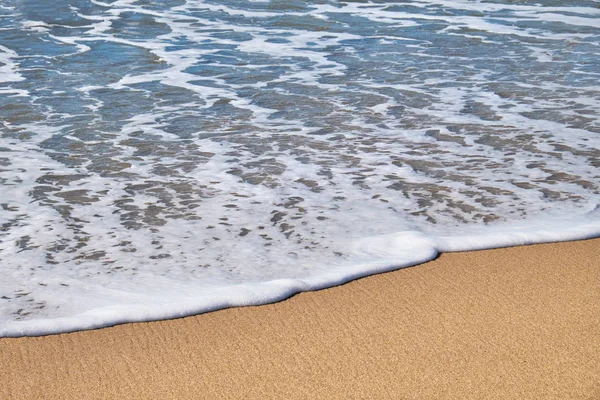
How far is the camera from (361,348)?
265 centimetres

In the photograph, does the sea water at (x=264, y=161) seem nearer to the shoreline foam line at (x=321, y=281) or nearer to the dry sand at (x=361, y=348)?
the shoreline foam line at (x=321, y=281)

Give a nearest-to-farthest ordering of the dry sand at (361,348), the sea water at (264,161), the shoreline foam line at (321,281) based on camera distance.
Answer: the dry sand at (361,348) < the shoreline foam line at (321,281) < the sea water at (264,161)

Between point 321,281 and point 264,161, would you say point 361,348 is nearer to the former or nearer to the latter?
point 321,281

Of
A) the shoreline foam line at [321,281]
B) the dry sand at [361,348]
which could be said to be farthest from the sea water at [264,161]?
the dry sand at [361,348]

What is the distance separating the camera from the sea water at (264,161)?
3.21m

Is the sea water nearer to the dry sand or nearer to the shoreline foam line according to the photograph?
the shoreline foam line

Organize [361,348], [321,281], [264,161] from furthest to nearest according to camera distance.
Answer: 1. [264,161]
2. [321,281]
3. [361,348]

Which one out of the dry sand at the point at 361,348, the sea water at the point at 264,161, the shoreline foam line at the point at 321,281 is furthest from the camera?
the sea water at the point at 264,161

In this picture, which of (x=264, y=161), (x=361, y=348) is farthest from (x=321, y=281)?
(x=264, y=161)

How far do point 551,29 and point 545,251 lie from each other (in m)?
6.34

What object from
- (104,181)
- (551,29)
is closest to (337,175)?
(104,181)

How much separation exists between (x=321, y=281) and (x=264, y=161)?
152cm

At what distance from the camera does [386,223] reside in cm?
368

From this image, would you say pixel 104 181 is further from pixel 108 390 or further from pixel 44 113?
pixel 108 390
